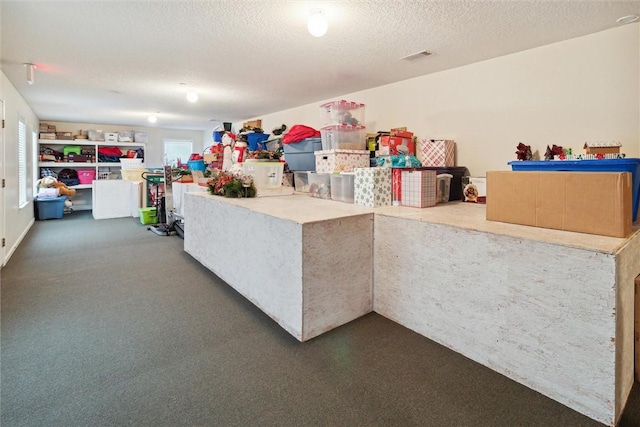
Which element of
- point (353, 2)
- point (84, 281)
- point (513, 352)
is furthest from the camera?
point (84, 281)

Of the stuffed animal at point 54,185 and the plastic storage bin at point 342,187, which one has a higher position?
the stuffed animal at point 54,185

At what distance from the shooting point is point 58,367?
6.22 feet

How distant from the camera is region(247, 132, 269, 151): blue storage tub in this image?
5.26 m

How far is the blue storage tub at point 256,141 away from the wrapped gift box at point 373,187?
9.31 ft

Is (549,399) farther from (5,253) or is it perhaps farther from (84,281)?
(5,253)

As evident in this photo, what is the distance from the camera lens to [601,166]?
6.17 ft

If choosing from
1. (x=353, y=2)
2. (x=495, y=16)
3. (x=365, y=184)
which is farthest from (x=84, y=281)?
(x=495, y=16)

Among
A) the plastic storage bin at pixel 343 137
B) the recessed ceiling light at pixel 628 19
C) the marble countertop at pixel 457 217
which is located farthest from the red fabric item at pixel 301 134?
the recessed ceiling light at pixel 628 19

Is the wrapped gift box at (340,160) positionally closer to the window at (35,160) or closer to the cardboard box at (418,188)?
the cardboard box at (418,188)

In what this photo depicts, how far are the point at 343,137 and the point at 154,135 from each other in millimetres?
7587

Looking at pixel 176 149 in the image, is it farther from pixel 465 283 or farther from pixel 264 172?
pixel 465 283

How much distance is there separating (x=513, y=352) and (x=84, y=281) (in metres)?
3.73

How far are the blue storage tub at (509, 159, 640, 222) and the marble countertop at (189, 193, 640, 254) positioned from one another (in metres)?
0.21

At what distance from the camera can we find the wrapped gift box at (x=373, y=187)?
2.74 meters
